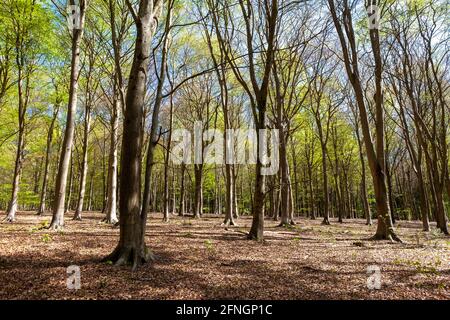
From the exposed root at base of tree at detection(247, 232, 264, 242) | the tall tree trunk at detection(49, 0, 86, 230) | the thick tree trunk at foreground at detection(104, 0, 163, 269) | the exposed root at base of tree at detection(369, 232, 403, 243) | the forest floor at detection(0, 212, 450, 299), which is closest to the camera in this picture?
the forest floor at detection(0, 212, 450, 299)

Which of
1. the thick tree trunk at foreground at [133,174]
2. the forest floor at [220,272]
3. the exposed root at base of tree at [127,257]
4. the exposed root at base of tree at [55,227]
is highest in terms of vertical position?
the thick tree trunk at foreground at [133,174]

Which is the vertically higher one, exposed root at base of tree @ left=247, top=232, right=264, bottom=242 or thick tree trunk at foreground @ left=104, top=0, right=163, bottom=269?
thick tree trunk at foreground @ left=104, top=0, right=163, bottom=269

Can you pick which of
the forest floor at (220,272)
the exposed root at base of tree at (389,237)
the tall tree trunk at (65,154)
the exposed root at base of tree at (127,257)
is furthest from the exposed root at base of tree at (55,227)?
the exposed root at base of tree at (389,237)

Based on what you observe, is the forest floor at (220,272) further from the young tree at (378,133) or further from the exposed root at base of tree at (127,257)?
the young tree at (378,133)

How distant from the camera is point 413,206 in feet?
116

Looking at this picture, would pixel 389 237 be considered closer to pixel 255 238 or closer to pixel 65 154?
pixel 255 238

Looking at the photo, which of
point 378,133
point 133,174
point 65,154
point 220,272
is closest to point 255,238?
point 220,272

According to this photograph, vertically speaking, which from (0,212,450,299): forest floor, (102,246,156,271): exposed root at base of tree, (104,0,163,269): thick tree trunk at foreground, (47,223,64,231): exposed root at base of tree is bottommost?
(0,212,450,299): forest floor

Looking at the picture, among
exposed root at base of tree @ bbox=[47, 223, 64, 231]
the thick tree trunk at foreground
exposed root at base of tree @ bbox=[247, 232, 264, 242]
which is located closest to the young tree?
exposed root at base of tree @ bbox=[247, 232, 264, 242]

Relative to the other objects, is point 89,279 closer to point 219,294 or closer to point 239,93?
point 219,294

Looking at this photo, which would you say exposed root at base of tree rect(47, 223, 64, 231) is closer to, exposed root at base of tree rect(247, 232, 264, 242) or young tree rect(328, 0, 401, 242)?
exposed root at base of tree rect(247, 232, 264, 242)

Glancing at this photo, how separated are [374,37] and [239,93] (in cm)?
1300

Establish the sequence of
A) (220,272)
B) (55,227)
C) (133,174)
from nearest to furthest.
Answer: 1. (220,272)
2. (133,174)
3. (55,227)
